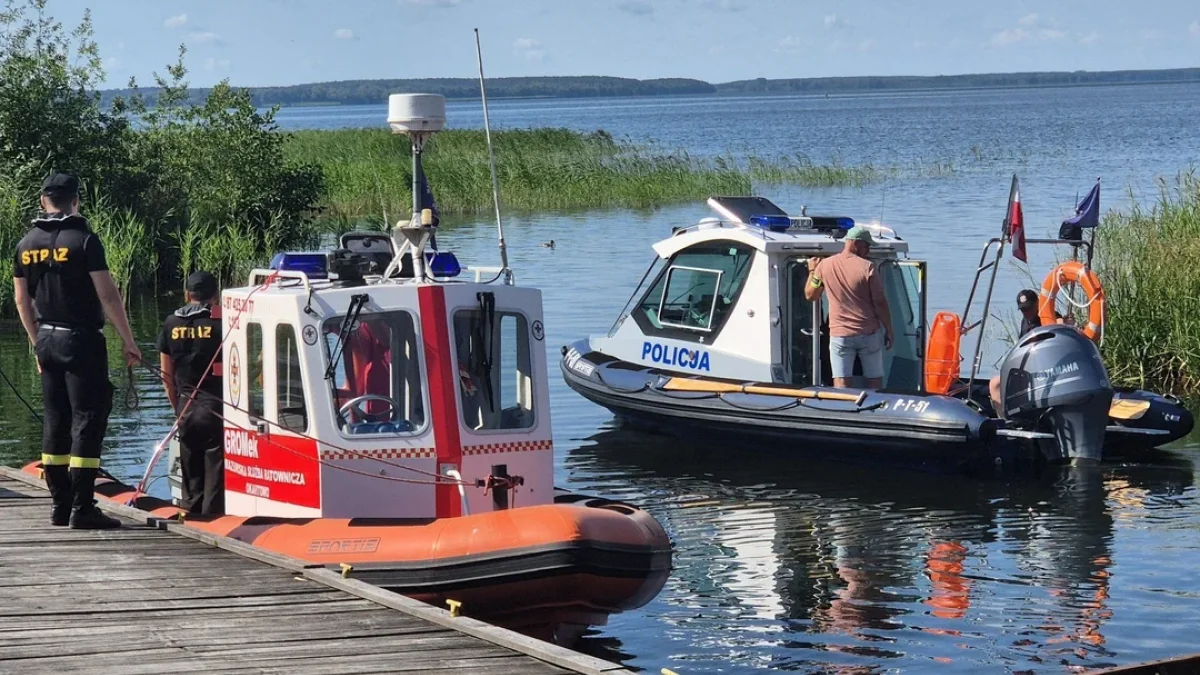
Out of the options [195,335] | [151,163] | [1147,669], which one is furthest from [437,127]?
[151,163]

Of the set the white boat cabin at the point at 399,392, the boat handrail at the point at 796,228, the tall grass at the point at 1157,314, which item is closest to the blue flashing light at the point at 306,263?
the white boat cabin at the point at 399,392

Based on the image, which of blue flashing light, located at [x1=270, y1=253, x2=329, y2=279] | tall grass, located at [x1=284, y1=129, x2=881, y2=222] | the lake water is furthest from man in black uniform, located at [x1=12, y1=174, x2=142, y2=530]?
tall grass, located at [x1=284, y1=129, x2=881, y2=222]

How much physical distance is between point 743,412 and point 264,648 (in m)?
7.33

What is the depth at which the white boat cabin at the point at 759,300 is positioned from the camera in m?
13.7

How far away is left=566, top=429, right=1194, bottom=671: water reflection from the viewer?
28.1ft

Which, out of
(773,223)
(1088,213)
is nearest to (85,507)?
(773,223)

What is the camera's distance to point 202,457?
9.14 m

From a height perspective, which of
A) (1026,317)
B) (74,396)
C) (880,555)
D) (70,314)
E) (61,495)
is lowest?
(880,555)

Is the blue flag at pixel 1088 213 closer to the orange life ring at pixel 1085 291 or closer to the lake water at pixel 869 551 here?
the orange life ring at pixel 1085 291

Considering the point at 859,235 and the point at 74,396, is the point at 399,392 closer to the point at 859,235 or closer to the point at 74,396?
the point at 74,396

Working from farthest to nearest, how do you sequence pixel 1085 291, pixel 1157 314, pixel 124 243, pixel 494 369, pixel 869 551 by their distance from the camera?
pixel 124 243
pixel 1157 314
pixel 1085 291
pixel 869 551
pixel 494 369

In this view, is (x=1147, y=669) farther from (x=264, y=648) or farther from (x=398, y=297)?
(x=398, y=297)

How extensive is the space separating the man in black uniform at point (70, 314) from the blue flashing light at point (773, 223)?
700 centimetres

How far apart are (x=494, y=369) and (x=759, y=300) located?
5806 mm
